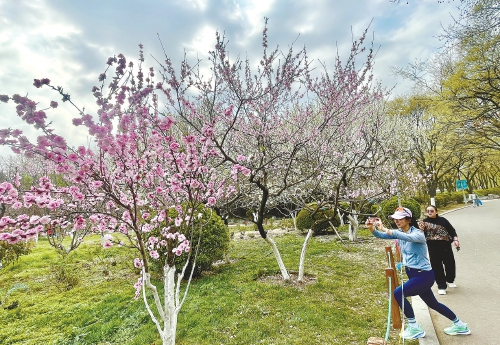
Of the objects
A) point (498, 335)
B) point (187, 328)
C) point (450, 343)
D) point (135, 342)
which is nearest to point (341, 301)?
point (450, 343)

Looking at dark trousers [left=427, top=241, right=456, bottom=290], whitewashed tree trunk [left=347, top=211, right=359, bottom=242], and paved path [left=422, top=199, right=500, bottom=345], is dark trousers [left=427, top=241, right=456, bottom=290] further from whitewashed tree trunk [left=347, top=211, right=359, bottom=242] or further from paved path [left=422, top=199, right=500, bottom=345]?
whitewashed tree trunk [left=347, top=211, right=359, bottom=242]

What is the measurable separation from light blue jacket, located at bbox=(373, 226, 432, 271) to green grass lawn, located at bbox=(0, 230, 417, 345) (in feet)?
3.54

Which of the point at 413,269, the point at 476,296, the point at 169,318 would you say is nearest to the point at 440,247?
A: the point at 476,296

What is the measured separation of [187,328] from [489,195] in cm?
4210

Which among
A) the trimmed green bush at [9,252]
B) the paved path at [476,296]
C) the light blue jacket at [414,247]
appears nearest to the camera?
the light blue jacket at [414,247]

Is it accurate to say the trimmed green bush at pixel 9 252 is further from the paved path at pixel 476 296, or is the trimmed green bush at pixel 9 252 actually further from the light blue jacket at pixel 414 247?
the paved path at pixel 476 296

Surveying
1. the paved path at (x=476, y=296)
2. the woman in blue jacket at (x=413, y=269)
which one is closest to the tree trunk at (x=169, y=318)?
the woman in blue jacket at (x=413, y=269)

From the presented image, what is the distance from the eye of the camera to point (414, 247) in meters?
3.31

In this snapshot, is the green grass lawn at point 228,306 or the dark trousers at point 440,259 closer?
the green grass lawn at point 228,306

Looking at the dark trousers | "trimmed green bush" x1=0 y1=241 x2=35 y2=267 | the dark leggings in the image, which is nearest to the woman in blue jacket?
the dark leggings

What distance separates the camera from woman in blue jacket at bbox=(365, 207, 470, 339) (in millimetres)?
3209

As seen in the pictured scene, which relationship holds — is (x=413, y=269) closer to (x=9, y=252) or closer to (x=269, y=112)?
(x=269, y=112)

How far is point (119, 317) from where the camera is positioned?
200 inches

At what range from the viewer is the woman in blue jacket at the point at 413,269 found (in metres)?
3.21
